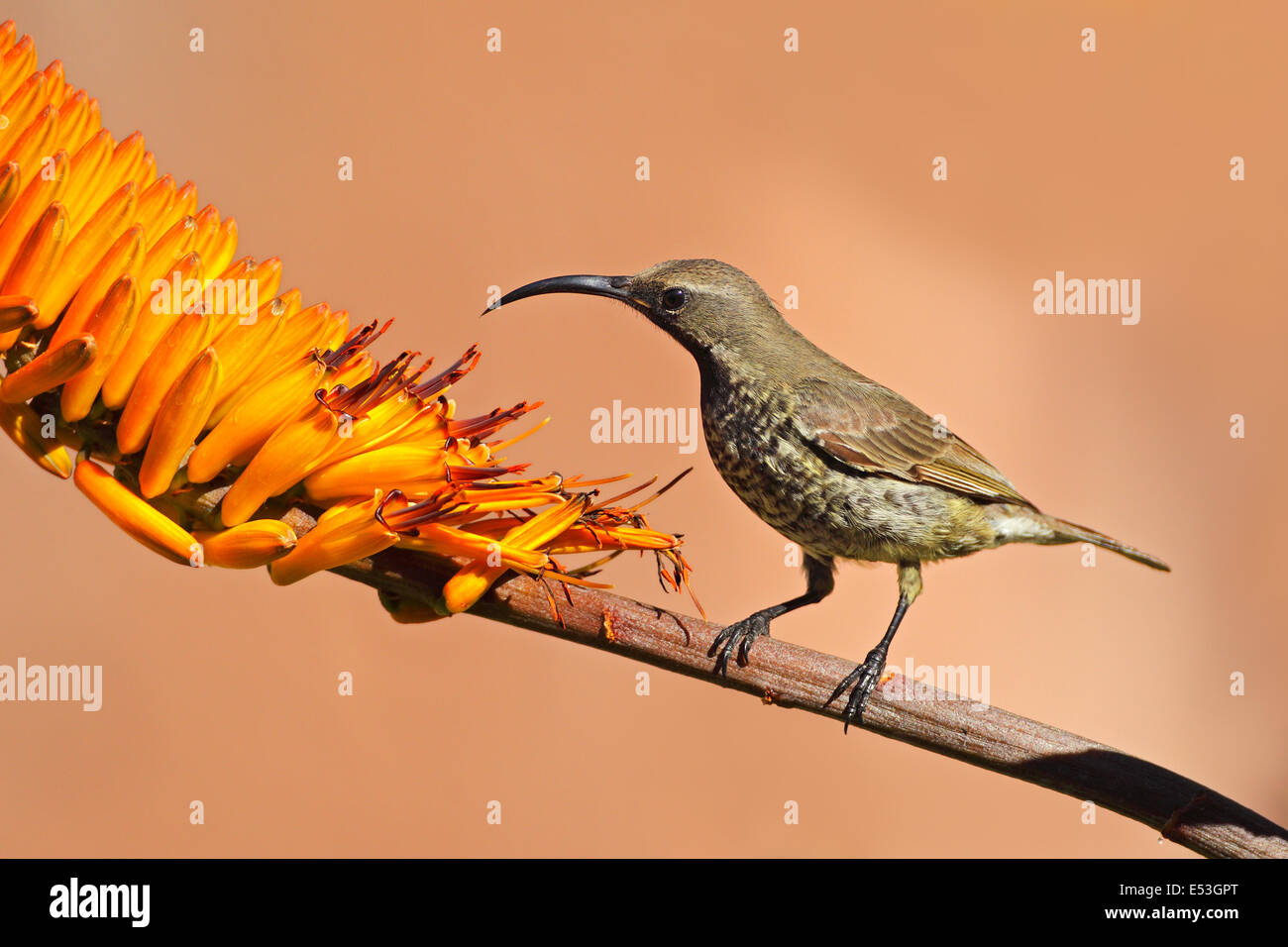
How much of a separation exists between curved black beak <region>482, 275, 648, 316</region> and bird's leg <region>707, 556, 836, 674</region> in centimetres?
88

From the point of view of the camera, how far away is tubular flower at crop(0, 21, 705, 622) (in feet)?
4.73

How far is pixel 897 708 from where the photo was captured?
72.1 inches

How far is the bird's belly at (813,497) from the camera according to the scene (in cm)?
294

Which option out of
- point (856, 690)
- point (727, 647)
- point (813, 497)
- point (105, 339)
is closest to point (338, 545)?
point (105, 339)

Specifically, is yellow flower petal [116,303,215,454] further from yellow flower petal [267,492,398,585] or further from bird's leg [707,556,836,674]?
bird's leg [707,556,836,674]

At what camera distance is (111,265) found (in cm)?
146

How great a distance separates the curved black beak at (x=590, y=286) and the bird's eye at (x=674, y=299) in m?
0.06

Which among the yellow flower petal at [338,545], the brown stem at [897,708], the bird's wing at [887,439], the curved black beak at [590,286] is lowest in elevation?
the brown stem at [897,708]

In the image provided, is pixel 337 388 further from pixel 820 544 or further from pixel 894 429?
pixel 894 429

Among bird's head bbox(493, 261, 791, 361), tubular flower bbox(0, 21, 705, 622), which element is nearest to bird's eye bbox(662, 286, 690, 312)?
bird's head bbox(493, 261, 791, 361)

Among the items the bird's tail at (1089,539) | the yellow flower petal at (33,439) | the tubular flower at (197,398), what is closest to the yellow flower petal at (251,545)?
the tubular flower at (197,398)

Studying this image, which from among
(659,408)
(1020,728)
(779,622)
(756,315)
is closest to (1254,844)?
(1020,728)

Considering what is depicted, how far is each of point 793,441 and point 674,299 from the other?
49cm

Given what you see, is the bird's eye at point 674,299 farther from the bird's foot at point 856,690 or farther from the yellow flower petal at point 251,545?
the yellow flower petal at point 251,545
